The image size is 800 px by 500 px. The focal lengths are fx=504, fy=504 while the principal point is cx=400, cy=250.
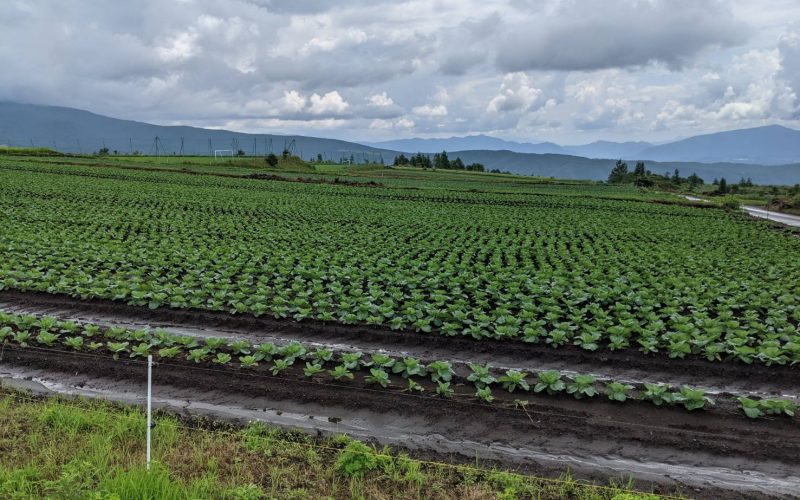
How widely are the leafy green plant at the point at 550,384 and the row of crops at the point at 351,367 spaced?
0.01m

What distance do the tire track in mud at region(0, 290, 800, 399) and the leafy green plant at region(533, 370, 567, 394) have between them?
1.13 meters

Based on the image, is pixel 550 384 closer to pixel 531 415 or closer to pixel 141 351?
pixel 531 415

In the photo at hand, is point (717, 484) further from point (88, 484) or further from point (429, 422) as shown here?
point (88, 484)

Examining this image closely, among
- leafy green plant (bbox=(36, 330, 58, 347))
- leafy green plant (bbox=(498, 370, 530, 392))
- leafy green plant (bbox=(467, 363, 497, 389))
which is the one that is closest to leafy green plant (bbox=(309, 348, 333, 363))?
leafy green plant (bbox=(467, 363, 497, 389))

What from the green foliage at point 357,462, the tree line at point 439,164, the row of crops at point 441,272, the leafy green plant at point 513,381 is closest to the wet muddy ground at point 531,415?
the leafy green plant at point 513,381

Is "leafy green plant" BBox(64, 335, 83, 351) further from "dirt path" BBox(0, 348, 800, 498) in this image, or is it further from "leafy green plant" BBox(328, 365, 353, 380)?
"leafy green plant" BBox(328, 365, 353, 380)

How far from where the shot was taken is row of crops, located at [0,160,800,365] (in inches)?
348

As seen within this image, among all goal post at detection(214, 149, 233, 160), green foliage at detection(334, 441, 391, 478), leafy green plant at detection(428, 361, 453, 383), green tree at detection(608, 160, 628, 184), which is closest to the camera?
green foliage at detection(334, 441, 391, 478)

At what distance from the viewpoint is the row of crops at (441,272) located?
885 cm

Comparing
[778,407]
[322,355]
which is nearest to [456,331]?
[322,355]

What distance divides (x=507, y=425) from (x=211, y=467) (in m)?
3.25

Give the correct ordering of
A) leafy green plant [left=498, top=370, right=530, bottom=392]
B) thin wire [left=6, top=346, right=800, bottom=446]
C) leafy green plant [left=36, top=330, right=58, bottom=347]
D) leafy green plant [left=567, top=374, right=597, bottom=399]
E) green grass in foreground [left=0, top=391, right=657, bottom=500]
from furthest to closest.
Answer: leafy green plant [left=36, top=330, right=58, bottom=347]
leafy green plant [left=498, top=370, right=530, bottom=392]
leafy green plant [left=567, top=374, right=597, bottom=399]
thin wire [left=6, top=346, right=800, bottom=446]
green grass in foreground [left=0, top=391, right=657, bottom=500]

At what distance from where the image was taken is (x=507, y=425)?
5.90m

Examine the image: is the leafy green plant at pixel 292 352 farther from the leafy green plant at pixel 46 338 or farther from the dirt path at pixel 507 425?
the leafy green plant at pixel 46 338
